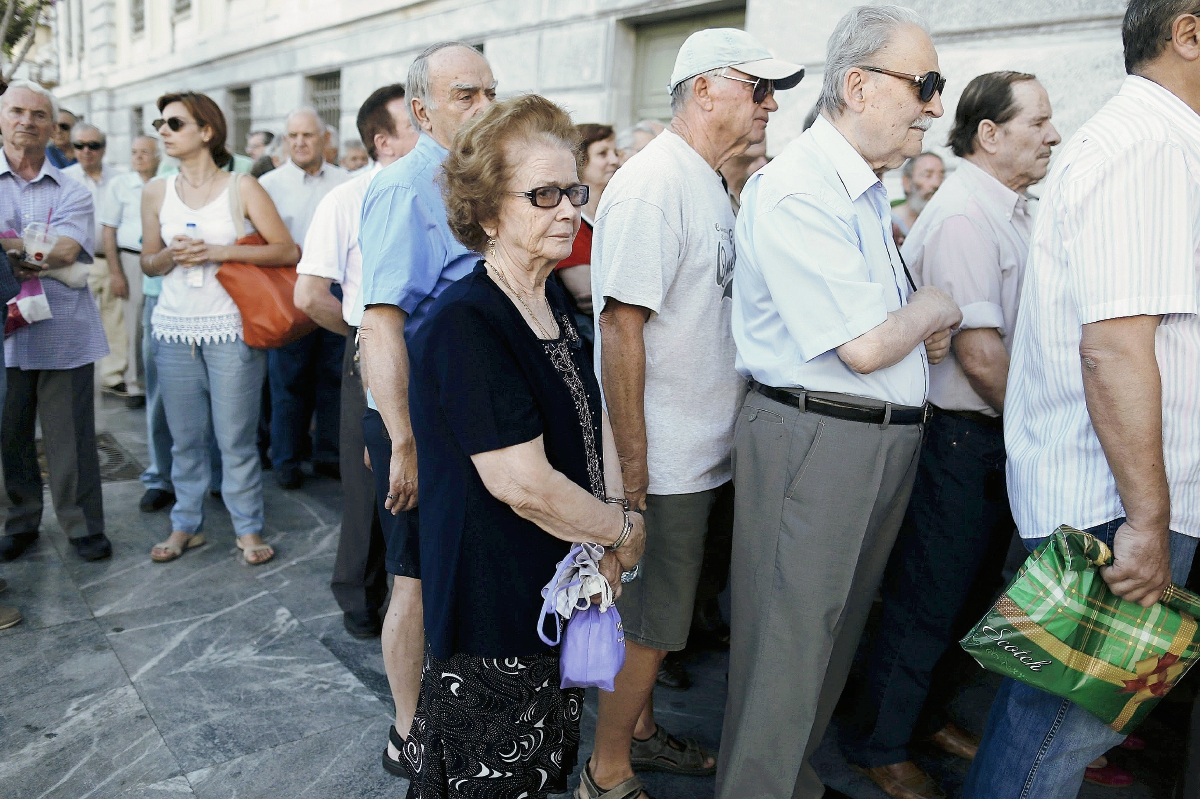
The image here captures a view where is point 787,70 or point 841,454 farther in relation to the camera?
point 787,70

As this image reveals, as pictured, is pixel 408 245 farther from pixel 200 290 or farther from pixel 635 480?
pixel 200 290

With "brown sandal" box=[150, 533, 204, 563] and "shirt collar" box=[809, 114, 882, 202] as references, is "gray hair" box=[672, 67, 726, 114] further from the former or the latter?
"brown sandal" box=[150, 533, 204, 563]

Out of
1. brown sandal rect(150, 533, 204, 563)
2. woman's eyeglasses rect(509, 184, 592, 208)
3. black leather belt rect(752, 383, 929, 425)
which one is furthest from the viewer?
brown sandal rect(150, 533, 204, 563)

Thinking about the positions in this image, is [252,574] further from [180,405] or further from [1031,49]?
[1031,49]

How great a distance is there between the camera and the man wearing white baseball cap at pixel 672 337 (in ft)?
7.50

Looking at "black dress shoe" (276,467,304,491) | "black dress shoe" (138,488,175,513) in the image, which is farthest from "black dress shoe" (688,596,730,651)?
"black dress shoe" (138,488,175,513)

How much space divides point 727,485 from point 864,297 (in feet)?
2.77

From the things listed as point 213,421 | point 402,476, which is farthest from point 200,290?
point 402,476

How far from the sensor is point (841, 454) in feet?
6.81

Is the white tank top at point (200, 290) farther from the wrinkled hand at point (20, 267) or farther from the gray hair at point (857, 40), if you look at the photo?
the gray hair at point (857, 40)

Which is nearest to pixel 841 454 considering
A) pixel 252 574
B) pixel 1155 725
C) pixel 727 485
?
pixel 727 485

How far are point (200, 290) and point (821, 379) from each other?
10.6 ft

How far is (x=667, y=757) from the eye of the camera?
279cm

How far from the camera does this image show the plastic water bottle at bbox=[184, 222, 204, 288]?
411cm
